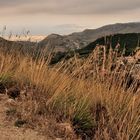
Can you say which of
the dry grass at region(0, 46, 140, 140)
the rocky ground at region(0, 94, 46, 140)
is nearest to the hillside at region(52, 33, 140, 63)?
the dry grass at region(0, 46, 140, 140)

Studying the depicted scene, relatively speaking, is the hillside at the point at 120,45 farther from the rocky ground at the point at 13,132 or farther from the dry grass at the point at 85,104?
the rocky ground at the point at 13,132

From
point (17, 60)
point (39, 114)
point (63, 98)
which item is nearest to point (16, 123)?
point (39, 114)

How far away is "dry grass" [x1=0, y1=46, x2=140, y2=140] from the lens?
729 cm

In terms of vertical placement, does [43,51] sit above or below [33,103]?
above

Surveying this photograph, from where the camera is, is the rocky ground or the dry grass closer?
the rocky ground

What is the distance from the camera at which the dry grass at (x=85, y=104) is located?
23.9 feet

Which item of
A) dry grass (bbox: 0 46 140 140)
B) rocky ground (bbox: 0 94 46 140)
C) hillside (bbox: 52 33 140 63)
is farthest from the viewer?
hillside (bbox: 52 33 140 63)

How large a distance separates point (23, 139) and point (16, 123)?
64 centimetres

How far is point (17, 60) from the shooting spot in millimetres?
10938

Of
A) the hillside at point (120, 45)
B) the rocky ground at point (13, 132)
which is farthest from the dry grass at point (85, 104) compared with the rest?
the hillside at point (120, 45)

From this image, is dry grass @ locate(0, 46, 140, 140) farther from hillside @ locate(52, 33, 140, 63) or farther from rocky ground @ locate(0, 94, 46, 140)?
hillside @ locate(52, 33, 140, 63)

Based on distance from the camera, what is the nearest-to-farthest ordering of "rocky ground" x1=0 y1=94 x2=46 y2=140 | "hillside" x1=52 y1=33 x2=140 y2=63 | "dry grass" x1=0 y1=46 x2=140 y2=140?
"rocky ground" x1=0 y1=94 x2=46 y2=140 → "dry grass" x1=0 y1=46 x2=140 y2=140 → "hillside" x1=52 y1=33 x2=140 y2=63

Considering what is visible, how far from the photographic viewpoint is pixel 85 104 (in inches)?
315

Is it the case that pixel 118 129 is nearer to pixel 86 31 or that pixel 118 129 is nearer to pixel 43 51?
pixel 43 51
